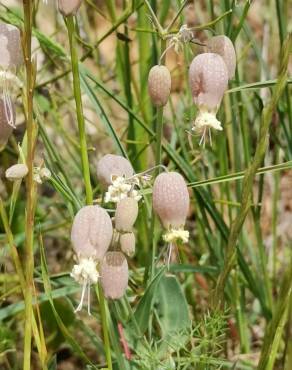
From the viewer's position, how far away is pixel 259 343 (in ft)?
6.95

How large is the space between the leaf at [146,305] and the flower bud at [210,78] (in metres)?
0.33

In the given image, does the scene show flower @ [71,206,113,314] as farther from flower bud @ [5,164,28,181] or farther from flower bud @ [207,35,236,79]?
flower bud @ [207,35,236,79]

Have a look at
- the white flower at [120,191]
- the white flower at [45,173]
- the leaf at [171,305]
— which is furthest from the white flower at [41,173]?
the leaf at [171,305]

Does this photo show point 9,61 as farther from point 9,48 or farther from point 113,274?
point 113,274

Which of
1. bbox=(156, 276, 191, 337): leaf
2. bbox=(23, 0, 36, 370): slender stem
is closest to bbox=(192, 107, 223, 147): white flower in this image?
bbox=(23, 0, 36, 370): slender stem

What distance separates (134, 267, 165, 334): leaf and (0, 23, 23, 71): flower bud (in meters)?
0.43

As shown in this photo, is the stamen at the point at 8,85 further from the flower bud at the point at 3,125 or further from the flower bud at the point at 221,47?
the flower bud at the point at 221,47

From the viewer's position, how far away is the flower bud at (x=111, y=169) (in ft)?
4.03

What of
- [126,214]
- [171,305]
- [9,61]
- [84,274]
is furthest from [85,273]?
[171,305]

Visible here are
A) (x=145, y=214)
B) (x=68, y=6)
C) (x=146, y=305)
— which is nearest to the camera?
(x=68, y=6)

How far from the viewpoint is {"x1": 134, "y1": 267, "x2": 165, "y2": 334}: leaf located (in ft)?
4.56

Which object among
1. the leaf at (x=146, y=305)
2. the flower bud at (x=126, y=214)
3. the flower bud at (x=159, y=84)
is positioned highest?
the flower bud at (x=159, y=84)

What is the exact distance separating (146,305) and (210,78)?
46 centimetres

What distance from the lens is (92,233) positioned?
3.65 ft
